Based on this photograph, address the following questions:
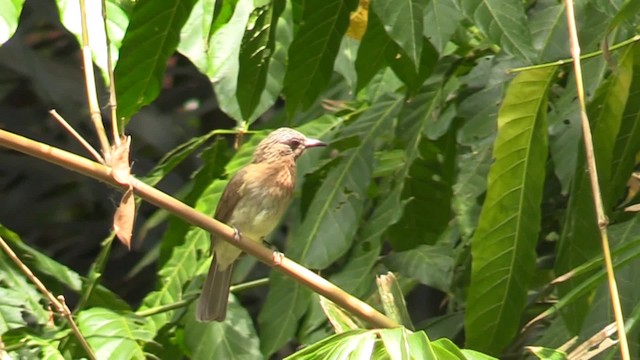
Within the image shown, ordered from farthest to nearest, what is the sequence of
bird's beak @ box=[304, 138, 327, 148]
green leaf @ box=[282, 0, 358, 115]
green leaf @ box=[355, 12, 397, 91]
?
bird's beak @ box=[304, 138, 327, 148], green leaf @ box=[355, 12, 397, 91], green leaf @ box=[282, 0, 358, 115]

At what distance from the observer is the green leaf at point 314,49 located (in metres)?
2.71

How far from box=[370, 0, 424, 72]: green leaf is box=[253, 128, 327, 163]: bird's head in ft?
3.92

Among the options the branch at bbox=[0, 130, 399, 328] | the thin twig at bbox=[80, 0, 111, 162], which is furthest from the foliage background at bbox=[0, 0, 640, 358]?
the branch at bbox=[0, 130, 399, 328]

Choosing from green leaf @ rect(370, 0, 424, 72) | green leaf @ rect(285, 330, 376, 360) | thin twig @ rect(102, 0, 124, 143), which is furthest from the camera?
green leaf @ rect(370, 0, 424, 72)

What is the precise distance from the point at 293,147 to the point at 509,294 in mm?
1351

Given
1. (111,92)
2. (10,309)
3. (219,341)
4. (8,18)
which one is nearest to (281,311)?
(219,341)

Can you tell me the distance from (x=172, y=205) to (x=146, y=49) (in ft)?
2.04

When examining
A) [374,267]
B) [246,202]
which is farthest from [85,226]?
[374,267]

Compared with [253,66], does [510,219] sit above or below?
below

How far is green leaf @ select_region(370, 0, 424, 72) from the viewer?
7.87 ft

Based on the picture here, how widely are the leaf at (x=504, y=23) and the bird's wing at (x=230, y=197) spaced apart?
146 centimetres

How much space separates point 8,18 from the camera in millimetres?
2008

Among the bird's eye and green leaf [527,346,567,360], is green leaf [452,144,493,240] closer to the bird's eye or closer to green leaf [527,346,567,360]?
the bird's eye

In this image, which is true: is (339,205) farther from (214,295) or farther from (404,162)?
(214,295)
